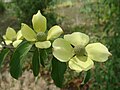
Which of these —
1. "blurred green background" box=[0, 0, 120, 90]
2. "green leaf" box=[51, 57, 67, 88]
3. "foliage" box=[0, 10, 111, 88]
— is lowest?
"blurred green background" box=[0, 0, 120, 90]

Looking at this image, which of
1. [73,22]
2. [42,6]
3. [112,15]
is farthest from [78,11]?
[112,15]

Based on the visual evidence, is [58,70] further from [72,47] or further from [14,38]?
[14,38]

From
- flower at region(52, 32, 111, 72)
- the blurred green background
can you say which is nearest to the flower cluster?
flower at region(52, 32, 111, 72)

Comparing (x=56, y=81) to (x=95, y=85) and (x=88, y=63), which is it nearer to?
(x=88, y=63)

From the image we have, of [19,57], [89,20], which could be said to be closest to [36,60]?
[19,57]

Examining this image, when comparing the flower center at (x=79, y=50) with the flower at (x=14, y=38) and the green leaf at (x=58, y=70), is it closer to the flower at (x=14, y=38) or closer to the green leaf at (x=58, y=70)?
the green leaf at (x=58, y=70)

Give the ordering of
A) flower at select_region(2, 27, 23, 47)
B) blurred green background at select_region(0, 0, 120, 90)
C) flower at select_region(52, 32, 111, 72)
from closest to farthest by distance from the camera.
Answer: flower at select_region(52, 32, 111, 72), flower at select_region(2, 27, 23, 47), blurred green background at select_region(0, 0, 120, 90)

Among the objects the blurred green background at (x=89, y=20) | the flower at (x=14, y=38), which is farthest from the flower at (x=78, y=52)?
the blurred green background at (x=89, y=20)

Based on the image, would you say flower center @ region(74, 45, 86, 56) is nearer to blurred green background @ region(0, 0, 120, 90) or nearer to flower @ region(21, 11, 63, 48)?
flower @ region(21, 11, 63, 48)
